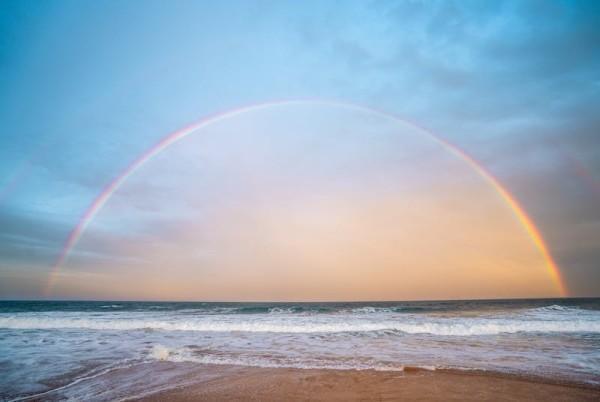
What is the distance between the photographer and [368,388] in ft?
22.3

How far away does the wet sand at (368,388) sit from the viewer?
247 inches

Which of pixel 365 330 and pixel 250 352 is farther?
pixel 365 330

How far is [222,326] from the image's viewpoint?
2169 cm

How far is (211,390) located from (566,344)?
13350 millimetres

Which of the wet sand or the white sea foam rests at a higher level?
the wet sand

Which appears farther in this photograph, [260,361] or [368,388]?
[260,361]

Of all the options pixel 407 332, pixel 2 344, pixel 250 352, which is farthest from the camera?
pixel 407 332

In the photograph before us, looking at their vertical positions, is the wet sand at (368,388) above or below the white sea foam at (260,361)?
above

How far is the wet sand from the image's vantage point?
6266 mm

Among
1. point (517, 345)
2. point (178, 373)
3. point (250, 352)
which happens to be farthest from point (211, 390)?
point (517, 345)

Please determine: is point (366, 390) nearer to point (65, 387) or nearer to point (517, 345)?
point (65, 387)

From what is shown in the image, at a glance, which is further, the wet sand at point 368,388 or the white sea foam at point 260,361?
the white sea foam at point 260,361

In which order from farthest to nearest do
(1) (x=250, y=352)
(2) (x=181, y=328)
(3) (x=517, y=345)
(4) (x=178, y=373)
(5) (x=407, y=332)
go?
(2) (x=181, y=328), (5) (x=407, y=332), (3) (x=517, y=345), (1) (x=250, y=352), (4) (x=178, y=373)

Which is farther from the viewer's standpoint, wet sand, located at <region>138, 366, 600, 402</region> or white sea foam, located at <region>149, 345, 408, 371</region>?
white sea foam, located at <region>149, 345, 408, 371</region>
